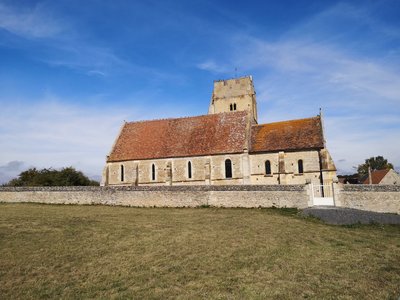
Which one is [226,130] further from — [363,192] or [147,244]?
[147,244]

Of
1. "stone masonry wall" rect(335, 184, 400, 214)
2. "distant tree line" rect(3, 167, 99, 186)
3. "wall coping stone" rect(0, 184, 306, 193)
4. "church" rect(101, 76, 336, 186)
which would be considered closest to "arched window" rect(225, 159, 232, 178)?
"church" rect(101, 76, 336, 186)

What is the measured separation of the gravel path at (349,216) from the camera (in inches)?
766

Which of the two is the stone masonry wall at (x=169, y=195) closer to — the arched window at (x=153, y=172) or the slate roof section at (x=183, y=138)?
the arched window at (x=153, y=172)

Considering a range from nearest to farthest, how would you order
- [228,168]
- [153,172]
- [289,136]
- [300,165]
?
[300,165]
[289,136]
[228,168]
[153,172]

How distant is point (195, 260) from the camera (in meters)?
10.8

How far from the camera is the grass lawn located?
8102mm

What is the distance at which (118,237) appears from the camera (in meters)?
14.2

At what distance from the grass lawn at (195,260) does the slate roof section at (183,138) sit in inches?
684

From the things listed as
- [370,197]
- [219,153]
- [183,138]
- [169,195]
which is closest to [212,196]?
[169,195]

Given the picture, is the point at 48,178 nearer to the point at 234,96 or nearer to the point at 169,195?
the point at 169,195

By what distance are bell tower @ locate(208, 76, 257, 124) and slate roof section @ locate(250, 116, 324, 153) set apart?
827 centimetres

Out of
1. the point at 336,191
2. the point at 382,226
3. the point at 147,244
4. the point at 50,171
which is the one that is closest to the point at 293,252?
the point at 147,244

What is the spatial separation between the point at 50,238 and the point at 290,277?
9.93m

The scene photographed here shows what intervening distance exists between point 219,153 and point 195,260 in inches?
915
